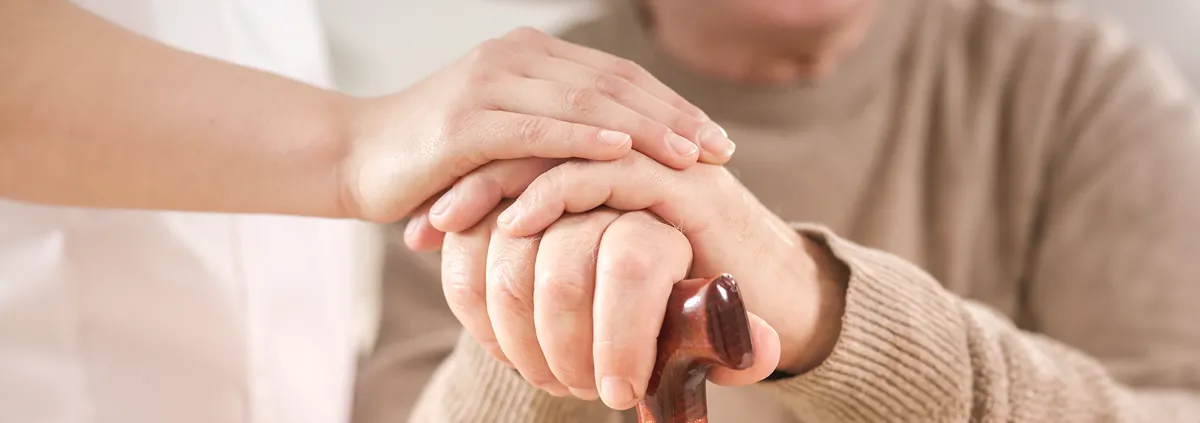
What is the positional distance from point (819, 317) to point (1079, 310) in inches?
14.1

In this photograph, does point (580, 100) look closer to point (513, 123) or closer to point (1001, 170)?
point (513, 123)

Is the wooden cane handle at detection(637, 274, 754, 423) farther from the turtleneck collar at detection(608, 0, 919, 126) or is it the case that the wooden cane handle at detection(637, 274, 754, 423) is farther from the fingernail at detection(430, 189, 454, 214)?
the turtleneck collar at detection(608, 0, 919, 126)

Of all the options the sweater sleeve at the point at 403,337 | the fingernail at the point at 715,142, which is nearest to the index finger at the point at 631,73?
the fingernail at the point at 715,142

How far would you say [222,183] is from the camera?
1.18 ft

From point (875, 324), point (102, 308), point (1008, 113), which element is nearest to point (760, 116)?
point (1008, 113)

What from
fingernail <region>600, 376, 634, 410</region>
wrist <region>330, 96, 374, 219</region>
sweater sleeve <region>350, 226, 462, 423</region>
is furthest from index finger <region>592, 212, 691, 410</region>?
sweater sleeve <region>350, 226, 462, 423</region>

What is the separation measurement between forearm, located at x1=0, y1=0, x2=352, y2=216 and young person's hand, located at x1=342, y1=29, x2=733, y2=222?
0.02 meters

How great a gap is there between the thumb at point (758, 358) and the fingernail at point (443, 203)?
0.11m

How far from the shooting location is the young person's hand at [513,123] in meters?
0.32

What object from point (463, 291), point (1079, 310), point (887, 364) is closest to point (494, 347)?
point (463, 291)

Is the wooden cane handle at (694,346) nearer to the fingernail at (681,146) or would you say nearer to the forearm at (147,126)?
the fingernail at (681,146)

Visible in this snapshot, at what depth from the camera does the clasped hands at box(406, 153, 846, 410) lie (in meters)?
0.28

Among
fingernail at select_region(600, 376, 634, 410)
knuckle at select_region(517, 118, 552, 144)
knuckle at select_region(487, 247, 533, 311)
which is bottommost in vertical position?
fingernail at select_region(600, 376, 634, 410)

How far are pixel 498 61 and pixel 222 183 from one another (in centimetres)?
12
